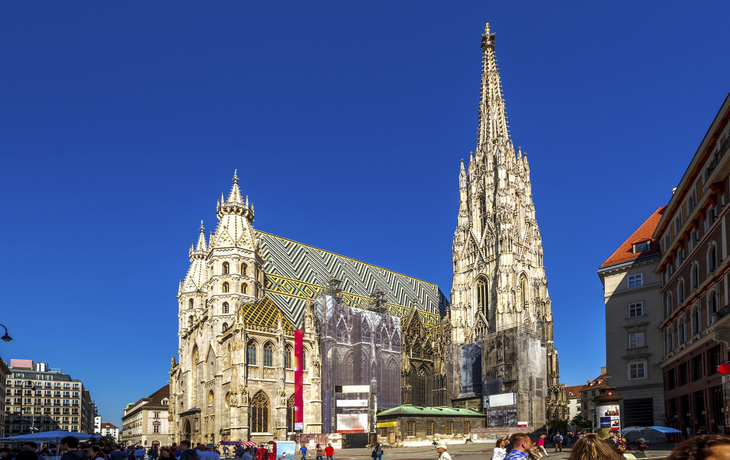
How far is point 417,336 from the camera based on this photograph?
74.3 m

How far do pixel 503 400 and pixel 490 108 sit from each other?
34.5m

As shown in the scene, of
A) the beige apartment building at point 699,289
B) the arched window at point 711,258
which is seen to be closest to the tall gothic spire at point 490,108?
the beige apartment building at point 699,289

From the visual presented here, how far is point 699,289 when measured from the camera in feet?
98.6

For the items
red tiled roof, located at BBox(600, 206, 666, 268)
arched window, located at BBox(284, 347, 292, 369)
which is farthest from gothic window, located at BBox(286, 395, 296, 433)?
red tiled roof, located at BBox(600, 206, 666, 268)

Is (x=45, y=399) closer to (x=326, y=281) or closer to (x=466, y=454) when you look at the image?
(x=326, y=281)

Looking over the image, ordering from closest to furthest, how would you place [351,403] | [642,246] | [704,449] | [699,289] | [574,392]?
[704,449] < [699,289] < [642,246] < [351,403] < [574,392]

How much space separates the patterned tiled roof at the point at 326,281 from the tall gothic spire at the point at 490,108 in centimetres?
1931

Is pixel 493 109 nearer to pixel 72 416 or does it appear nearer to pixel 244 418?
pixel 244 418

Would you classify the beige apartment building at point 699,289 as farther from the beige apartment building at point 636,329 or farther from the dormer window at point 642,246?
the dormer window at point 642,246

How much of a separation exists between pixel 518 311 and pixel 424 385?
45.1 ft

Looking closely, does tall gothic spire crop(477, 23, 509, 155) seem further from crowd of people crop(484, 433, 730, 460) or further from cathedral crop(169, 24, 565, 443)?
crowd of people crop(484, 433, 730, 460)

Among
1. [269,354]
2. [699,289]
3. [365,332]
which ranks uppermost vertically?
[699,289]

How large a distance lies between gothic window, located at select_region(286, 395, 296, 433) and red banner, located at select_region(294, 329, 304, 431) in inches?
25.7

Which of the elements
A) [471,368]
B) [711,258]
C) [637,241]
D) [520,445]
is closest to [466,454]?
[711,258]
